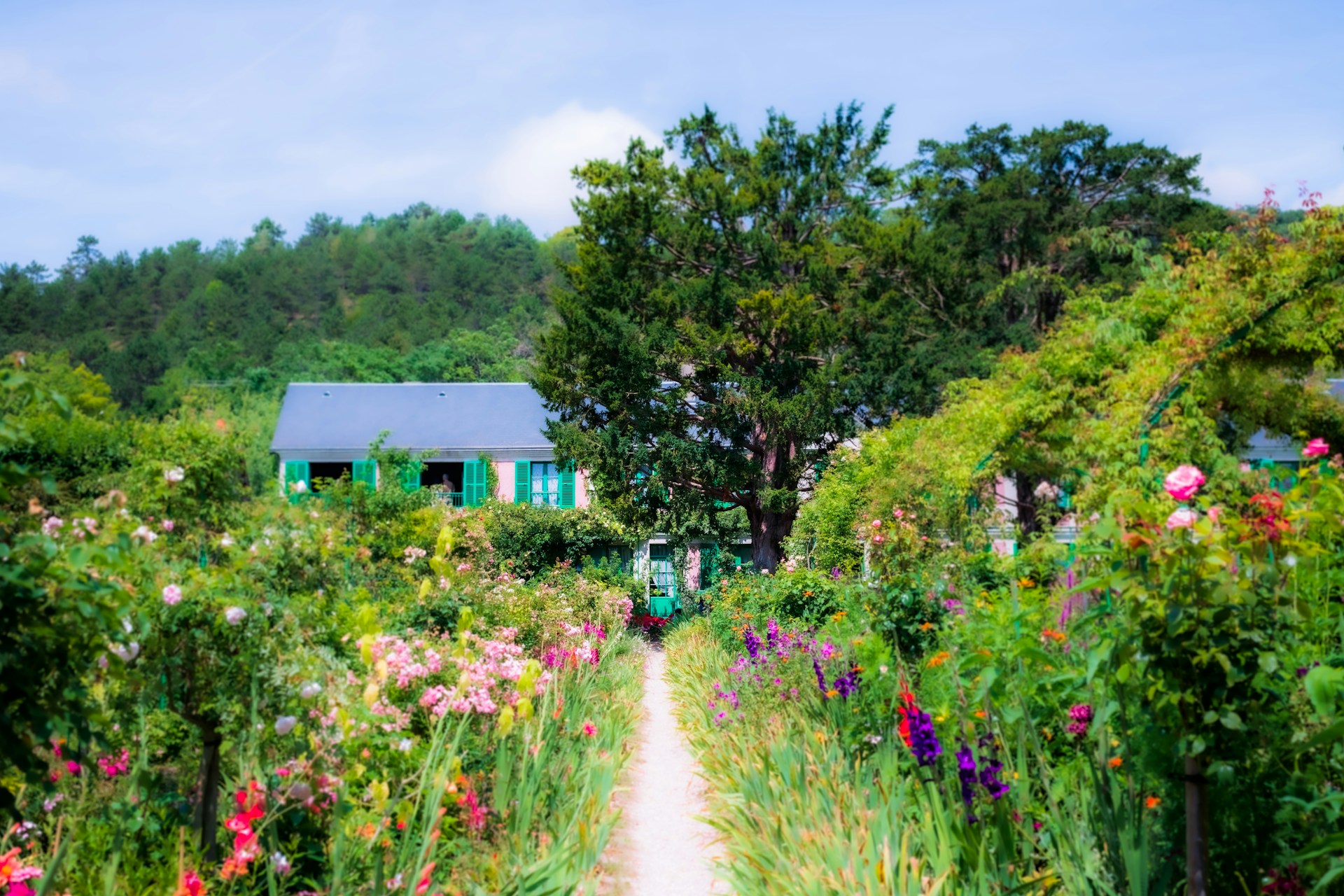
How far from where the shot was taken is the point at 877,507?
11828mm

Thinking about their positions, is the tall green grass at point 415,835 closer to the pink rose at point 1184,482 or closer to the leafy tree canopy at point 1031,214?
the pink rose at point 1184,482

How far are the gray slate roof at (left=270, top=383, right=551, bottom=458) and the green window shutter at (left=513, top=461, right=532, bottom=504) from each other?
44cm

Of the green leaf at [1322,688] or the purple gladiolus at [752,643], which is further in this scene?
the purple gladiolus at [752,643]

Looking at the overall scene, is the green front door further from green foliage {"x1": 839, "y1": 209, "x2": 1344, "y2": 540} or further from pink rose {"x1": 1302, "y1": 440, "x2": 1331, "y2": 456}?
pink rose {"x1": 1302, "y1": 440, "x2": 1331, "y2": 456}

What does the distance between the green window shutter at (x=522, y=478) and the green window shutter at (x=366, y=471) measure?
3172mm

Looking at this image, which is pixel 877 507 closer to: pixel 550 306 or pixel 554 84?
pixel 554 84

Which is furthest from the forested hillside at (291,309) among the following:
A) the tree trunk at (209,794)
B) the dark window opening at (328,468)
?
the tree trunk at (209,794)

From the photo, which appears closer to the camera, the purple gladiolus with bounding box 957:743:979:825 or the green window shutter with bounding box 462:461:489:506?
the purple gladiolus with bounding box 957:743:979:825

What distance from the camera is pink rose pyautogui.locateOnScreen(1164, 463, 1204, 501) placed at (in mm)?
2877

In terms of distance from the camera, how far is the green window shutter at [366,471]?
21250 mm

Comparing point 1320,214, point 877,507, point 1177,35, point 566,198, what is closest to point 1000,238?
point 566,198

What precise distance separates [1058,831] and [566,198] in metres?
15.5

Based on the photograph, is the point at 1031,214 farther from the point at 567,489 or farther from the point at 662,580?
the point at 567,489

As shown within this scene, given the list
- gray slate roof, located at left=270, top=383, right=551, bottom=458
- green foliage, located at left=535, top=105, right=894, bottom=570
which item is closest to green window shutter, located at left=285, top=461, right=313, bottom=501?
gray slate roof, located at left=270, top=383, right=551, bottom=458
